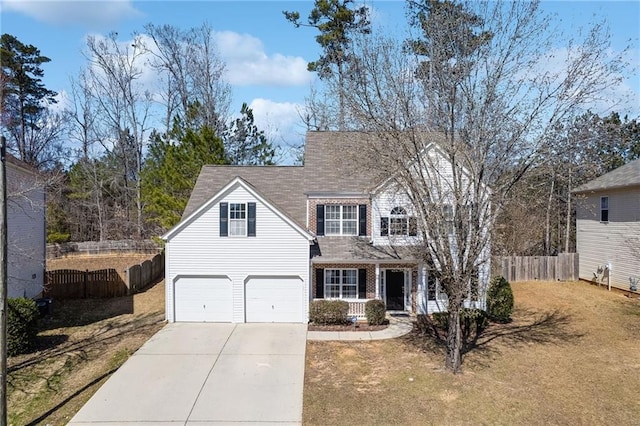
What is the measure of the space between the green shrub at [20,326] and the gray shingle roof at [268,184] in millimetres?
6827

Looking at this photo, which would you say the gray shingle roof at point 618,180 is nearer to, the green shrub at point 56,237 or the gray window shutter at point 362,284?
the gray window shutter at point 362,284

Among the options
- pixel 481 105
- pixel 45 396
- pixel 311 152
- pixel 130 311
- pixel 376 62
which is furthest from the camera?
pixel 311 152

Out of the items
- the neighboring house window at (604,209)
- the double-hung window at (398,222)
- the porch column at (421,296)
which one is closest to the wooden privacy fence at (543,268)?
the neighboring house window at (604,209)

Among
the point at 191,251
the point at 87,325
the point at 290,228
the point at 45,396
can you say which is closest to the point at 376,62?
the point at 290,228

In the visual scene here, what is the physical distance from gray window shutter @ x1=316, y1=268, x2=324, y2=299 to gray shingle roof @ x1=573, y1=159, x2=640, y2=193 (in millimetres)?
15545

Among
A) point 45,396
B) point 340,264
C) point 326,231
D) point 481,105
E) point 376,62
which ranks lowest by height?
point 45,396

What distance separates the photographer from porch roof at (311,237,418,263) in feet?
57.5

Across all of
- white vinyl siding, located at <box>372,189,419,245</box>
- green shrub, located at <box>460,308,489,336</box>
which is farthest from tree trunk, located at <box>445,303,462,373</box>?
white vinyl siding, located at <box>372,189,419,245</box>

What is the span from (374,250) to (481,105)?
8067 millimetres

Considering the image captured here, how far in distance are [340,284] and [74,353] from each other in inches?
399

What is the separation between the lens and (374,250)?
18.1m

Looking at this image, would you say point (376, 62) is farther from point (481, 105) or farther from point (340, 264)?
point (340, 264)

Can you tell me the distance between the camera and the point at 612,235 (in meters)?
22.5

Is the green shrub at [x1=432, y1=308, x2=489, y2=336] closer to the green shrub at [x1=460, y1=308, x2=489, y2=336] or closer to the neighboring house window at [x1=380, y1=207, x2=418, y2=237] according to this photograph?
the green shrub at [x1=460, y1=308, x2=489, y2=336]
